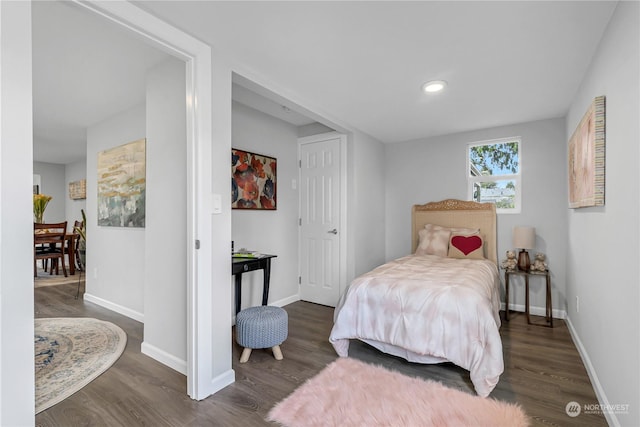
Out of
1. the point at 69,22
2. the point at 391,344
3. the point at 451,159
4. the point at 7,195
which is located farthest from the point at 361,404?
the point at 451,159

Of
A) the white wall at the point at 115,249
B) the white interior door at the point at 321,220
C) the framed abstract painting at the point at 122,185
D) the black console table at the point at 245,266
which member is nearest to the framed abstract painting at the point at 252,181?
the white interior door at the point at 321,220

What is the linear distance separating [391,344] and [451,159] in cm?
279

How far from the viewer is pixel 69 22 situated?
2.00 meters

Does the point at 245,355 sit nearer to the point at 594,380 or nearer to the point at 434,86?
the point at 594,380

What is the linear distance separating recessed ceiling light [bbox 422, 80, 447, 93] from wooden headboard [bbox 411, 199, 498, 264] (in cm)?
187

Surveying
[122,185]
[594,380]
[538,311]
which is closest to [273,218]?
[122,185]

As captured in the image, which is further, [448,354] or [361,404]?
[448,354]

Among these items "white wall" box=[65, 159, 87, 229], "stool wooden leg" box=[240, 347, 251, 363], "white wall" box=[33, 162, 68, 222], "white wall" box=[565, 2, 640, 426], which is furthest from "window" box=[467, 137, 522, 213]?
"white wall" box=[33, 162, 68, 222]

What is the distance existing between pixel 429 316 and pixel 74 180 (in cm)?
821

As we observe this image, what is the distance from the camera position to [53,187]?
7.34 m

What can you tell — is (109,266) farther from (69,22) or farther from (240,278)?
(69,22)

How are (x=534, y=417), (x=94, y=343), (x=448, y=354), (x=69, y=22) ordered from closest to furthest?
(x=534, y=417), (x=69, y=22), (x=448, y=354), (x=94, y=343)

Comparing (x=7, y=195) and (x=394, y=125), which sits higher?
(x=394, y=125)

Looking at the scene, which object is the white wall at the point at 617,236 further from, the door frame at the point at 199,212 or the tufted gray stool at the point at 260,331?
the door frame at the point at 199,212
